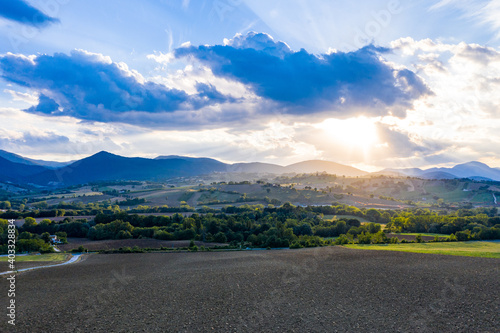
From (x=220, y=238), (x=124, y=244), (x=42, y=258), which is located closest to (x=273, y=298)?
(x=42, y=258)

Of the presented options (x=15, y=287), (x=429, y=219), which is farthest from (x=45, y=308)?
A: (x=429, y=219)

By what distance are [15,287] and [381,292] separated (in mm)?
29811

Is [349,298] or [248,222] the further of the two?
[248,222]

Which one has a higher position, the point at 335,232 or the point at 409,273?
the point at 409,273

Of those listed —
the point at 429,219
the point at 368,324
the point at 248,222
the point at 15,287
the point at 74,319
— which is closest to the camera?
the point at 368,324

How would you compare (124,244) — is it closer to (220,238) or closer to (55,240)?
(55,240)

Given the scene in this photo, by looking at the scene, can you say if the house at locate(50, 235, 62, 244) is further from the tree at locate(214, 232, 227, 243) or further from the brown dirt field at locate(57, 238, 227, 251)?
the tree at locate(214, 232, 227, 243)

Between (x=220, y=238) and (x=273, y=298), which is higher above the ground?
(x=273, y=298)

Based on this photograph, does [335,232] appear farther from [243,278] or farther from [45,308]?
[45,308]

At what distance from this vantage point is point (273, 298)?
76.8 ft

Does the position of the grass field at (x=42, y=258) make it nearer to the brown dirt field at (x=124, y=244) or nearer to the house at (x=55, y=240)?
the brown dirt field at (x=124, y=244)

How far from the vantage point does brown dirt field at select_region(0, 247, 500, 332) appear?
1841 centimetres

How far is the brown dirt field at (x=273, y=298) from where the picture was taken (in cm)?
1841

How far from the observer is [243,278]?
100 feet
